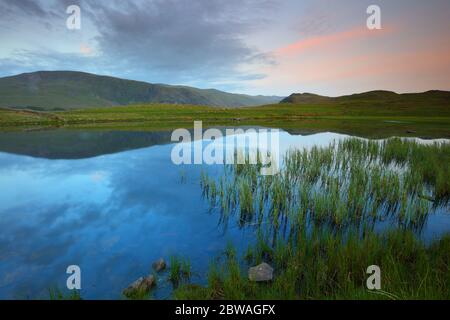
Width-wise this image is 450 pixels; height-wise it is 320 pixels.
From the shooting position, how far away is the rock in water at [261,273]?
21.3 feet

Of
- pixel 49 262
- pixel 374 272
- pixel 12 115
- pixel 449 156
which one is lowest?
pixel 49 262

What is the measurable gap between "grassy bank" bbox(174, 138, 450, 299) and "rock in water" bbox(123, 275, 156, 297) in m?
0.91

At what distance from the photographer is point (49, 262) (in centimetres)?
834

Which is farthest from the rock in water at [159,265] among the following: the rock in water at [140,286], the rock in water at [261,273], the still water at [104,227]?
the rock in water at [261,273]

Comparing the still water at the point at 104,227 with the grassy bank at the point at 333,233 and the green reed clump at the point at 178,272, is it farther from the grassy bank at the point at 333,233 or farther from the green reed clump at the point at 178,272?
the grassy bank at the point at 333,233

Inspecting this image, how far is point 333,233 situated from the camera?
30.0 feet

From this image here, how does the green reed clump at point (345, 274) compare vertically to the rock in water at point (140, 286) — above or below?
above

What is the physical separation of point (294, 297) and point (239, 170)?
1258 cm

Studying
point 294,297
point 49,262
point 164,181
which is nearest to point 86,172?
point 164,181

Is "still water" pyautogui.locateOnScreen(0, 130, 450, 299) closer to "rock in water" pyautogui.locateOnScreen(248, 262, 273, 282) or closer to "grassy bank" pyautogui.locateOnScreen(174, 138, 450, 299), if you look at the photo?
"grassy bank" pyautogui.locateOnScreen(174, 138, 450, 299)

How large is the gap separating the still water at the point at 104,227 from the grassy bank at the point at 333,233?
2.80ft
